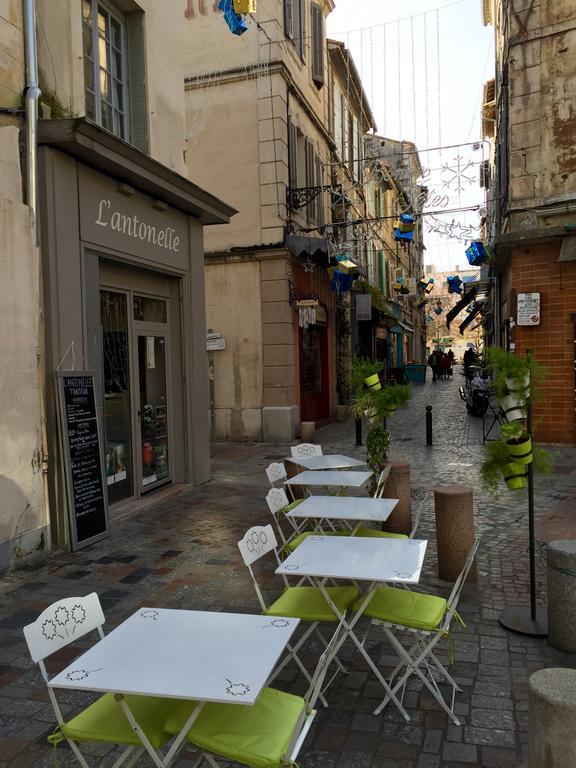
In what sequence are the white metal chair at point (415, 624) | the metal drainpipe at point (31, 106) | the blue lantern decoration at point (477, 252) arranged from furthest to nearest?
1. the blue lantern decoration at point (477, 252)
2. the metal drainpipe at point (31, 106)
3. the white metal chair at point (415, 624)

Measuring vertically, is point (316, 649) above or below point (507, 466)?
below

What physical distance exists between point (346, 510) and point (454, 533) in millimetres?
928

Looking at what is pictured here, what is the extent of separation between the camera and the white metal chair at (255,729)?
6.93 ft

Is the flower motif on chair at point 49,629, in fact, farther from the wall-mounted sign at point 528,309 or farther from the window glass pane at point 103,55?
the wall-mounted sign at point 528,309

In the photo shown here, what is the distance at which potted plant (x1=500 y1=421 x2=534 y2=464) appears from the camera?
3902 millimetres

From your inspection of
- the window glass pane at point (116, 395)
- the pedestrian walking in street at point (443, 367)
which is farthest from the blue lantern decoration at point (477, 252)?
the pedestrian walking in street at point (443, 367)

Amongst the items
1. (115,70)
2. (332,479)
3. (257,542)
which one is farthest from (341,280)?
(257,542)

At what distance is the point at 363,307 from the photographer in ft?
60.6

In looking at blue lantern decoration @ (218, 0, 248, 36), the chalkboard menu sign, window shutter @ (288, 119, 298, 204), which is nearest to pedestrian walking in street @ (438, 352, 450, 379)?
window shutter @ (288, 119, 298, 204)

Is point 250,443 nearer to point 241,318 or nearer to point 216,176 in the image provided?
point 241,318

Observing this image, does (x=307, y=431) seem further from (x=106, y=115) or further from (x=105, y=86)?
(x=105, y=86)

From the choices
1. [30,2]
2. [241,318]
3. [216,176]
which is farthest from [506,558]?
[216,176]

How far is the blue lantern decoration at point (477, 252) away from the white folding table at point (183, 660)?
Answer: 1176cm

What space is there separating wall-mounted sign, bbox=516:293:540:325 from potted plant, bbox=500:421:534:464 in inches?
322
